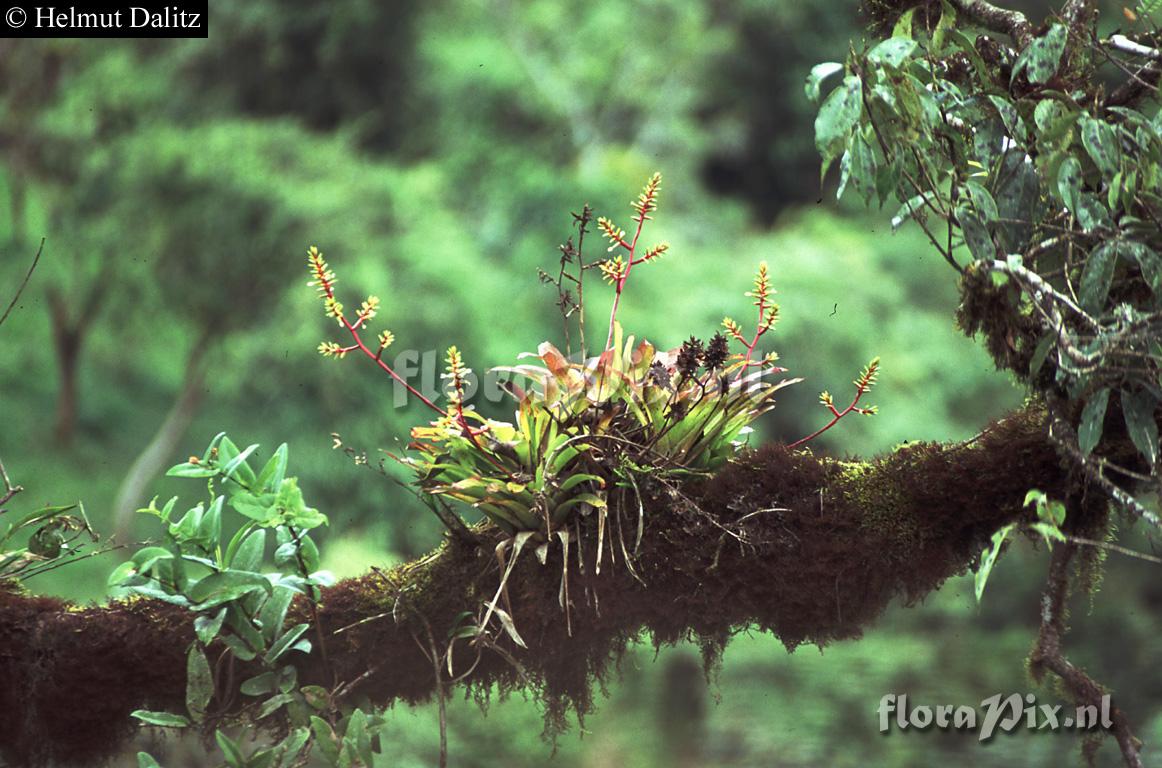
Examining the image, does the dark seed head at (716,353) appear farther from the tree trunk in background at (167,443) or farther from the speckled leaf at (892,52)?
the tree trunk in background at (167,443)

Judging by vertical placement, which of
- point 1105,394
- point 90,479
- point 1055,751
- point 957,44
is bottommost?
point 1055,751

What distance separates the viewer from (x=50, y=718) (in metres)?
1.29

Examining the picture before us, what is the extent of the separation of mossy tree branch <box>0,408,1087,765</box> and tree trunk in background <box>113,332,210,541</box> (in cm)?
446

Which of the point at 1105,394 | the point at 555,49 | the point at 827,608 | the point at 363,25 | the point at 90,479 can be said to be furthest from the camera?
the point at 555,49

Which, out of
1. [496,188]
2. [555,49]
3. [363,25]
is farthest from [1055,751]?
[363,25]

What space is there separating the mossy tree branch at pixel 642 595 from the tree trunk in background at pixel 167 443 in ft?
14.6

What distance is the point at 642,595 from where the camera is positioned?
4.11ft

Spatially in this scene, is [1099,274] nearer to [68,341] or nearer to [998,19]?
[998,19]

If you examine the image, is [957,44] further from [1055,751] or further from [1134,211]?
[1055,751]

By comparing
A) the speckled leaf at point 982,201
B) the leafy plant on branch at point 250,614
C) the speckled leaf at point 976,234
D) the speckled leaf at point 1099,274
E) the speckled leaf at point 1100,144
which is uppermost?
the speckled leaf at point 1100,144

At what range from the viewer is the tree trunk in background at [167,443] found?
18.4 ft

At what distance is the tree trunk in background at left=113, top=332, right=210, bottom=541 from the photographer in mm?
5613

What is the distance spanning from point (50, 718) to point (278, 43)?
6756mm

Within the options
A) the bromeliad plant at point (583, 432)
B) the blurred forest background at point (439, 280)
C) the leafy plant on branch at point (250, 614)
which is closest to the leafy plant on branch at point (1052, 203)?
the bromeliad plant at point (583, 432)
